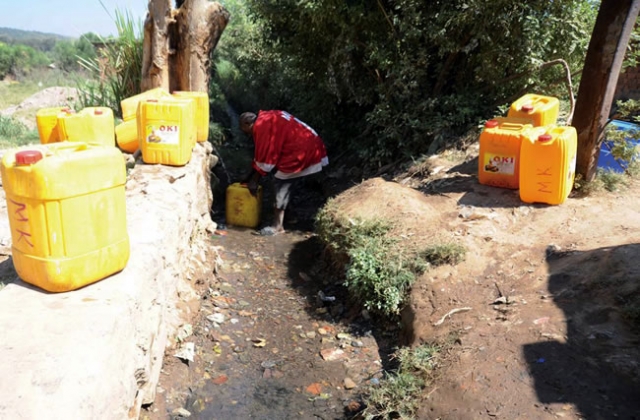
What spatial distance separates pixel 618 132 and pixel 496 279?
237 cm

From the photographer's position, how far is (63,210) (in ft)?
7.97

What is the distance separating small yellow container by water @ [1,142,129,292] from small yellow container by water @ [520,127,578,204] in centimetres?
354

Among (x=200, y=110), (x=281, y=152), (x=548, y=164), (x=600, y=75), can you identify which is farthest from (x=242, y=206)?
(x=600, y=75)

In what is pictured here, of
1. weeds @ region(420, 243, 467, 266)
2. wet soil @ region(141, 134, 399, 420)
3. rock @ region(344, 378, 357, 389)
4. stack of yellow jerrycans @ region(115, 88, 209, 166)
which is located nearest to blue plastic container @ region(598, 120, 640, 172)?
weeds @ region(420, 243, 467, 266)

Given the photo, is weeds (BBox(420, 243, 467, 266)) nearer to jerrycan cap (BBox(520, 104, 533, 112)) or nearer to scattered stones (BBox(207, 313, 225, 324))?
scattered stones (BBox(207, 313, 225, 324))

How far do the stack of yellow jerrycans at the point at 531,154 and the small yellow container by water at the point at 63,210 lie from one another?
3559 millimetres

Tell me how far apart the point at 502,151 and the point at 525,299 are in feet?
6.09

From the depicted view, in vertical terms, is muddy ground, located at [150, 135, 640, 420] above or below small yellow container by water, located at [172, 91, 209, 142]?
below

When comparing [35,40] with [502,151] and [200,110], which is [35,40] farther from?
[502,151]

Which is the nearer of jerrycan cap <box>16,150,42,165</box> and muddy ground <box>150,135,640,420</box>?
jerrycan cap <box>16,150,42,165</box>

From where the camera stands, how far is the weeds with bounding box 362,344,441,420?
2.93 m

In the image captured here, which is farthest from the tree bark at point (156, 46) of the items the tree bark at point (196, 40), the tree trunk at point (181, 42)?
the tree bark at point (196, 40)

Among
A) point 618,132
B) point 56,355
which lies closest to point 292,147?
point 618,132

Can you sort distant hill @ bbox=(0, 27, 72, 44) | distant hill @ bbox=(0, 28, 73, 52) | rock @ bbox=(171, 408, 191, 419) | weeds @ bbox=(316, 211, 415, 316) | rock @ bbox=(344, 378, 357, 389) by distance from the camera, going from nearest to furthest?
rock @ bbox=(171, 408, 191, 419)
rock @ bbox=(344, 378, 357, 389)
weeds @ bbox=(316, 211, 415, 316)
distant hill @ bbox=(0, 28, 73, 52)
distant hill @ bbox=(0, 27, 72, 44)
